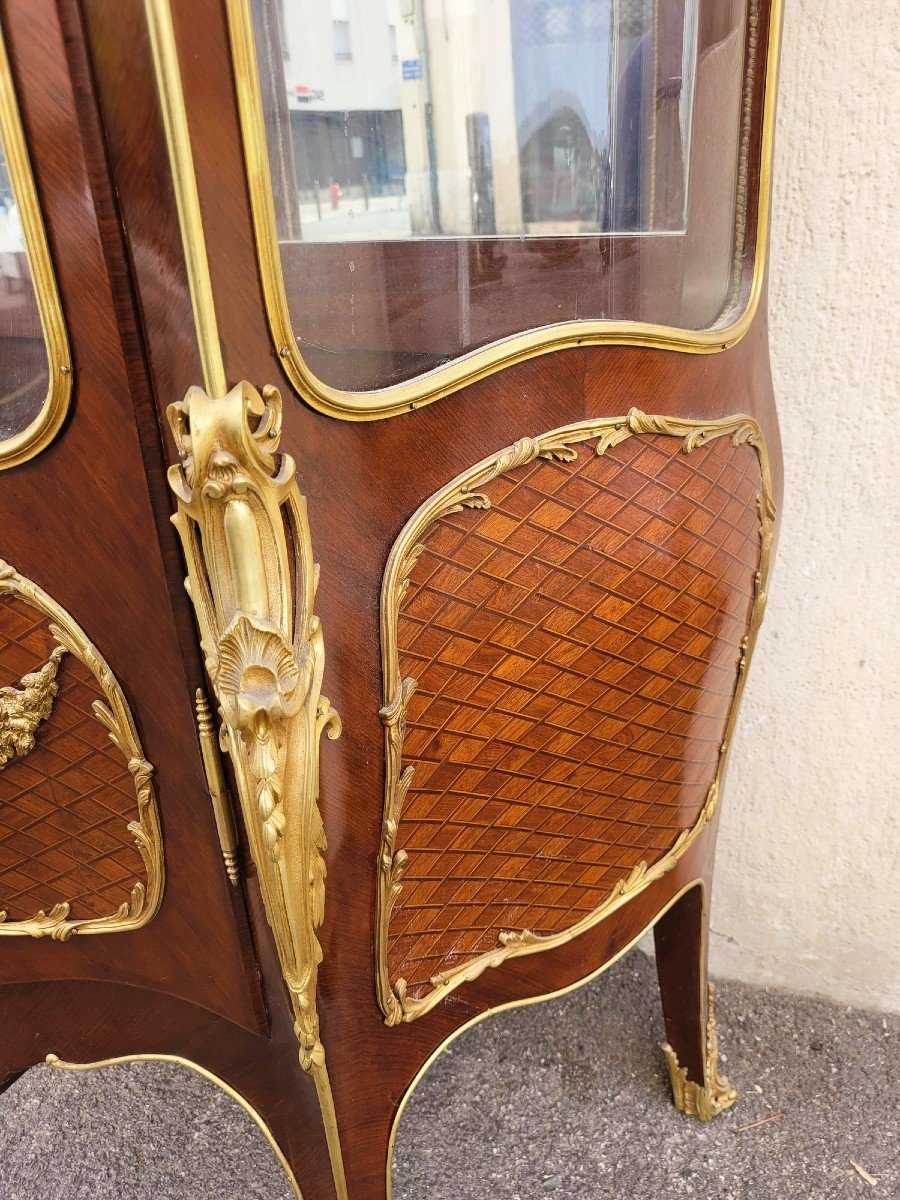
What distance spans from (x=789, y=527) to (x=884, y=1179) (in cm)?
65

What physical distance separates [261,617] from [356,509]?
0.29ft

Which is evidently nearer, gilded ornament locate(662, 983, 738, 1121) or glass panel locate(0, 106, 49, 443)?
glass panel locate(0, 106, 49, 443)

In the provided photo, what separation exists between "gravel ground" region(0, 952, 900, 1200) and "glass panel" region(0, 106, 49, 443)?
2.74ft

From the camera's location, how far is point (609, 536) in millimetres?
603

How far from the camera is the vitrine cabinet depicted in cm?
43

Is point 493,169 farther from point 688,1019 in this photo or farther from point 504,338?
point 688,1019

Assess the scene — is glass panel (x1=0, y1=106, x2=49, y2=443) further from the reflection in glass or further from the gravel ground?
the gravel ground

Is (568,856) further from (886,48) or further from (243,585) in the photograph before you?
(886,48)

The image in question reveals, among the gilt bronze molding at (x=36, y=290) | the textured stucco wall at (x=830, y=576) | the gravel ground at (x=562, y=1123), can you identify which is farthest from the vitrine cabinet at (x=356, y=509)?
the gravel ground at (x=562, y=1123)

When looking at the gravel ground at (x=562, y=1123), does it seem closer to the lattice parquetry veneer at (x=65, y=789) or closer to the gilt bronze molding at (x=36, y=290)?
the lattice parquetry veneer at (x=65, y=789)

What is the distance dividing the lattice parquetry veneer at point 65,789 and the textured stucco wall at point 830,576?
717 millimetres

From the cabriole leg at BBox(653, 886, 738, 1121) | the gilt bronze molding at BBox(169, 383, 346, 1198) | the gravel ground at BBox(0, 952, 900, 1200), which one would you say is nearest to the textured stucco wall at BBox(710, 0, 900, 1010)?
the gravel ground at BBox(0, 952, 900, 1200)

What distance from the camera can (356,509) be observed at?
20.0 inches

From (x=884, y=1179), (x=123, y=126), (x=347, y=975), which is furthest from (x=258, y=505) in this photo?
(x=884, y=1179)
